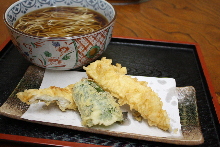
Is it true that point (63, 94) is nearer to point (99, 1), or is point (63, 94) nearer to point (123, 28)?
point (99, 1)

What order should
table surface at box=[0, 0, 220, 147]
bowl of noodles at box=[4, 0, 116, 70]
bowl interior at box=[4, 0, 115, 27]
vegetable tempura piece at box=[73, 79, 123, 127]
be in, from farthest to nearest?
table surface at box=[0, 0, 220, 147]
bowl interior at box=[4, 0, 115, 27]
bowl of noodles at box=[4, 0, 116, 70]
vegetable tempura piece at box=[73, 79, 123, 127]

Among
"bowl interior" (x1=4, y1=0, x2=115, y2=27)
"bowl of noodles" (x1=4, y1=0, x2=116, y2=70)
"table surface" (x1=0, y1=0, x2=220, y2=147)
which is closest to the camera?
"bowl of noodles" (x1=4, y1=0, x2=116, y2=70)

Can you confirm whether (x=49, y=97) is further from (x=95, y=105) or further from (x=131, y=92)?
(x=131, y=92)

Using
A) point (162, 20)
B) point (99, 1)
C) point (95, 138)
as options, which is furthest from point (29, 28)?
point (162, 20)

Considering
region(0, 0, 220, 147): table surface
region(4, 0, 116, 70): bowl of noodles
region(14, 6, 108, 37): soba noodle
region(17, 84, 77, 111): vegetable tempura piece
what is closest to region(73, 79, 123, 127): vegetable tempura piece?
region(17, 84, 77, 111): vegetable tempura piece

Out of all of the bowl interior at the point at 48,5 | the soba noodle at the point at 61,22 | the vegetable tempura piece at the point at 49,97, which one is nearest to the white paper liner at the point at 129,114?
the vegetable tempura piece at the point at 49,97

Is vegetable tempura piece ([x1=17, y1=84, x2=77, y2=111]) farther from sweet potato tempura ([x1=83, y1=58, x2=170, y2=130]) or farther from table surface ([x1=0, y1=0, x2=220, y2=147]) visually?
table surface ([x1=0, y1=0, x2=220, y2=147])
